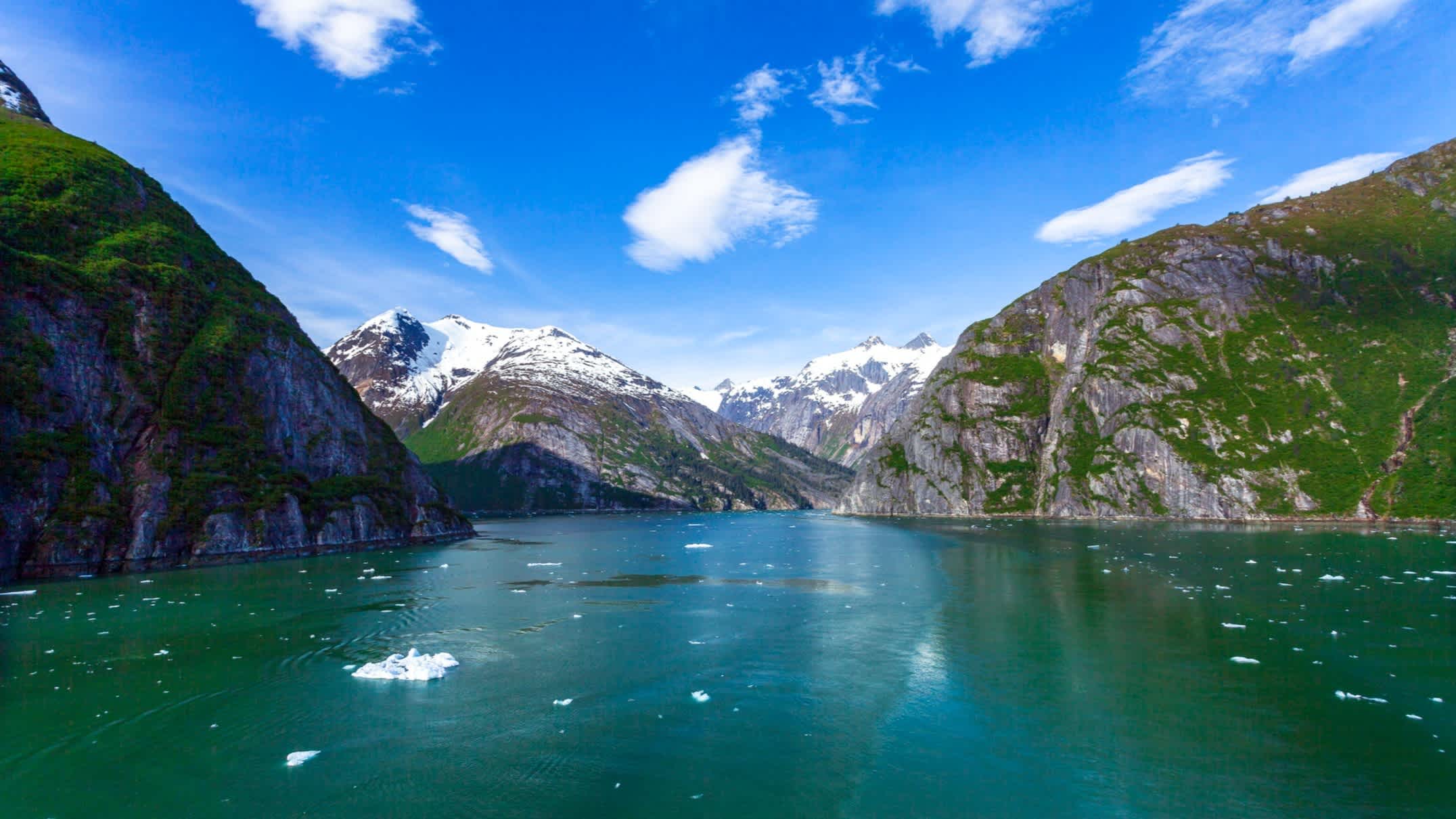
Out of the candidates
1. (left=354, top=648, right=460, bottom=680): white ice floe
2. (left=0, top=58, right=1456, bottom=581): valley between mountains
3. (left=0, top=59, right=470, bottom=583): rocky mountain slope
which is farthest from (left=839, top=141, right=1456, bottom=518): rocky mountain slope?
(left=0, top=59, right=470, bottom=583): rocky mountain slope

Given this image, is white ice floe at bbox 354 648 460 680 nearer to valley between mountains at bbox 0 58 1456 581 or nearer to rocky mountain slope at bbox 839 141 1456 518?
valley between mountains at bbox 0 58 1456 581

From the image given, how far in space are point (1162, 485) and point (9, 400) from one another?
197 meters

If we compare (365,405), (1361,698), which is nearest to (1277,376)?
(1361,698)

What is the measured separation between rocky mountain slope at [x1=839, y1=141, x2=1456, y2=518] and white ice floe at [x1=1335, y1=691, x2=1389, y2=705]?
406ft

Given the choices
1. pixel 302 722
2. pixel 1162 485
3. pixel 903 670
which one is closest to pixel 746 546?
pixel 903 670

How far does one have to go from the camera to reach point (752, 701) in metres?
27.7

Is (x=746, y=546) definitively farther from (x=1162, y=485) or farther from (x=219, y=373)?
(x=1162, y=485)

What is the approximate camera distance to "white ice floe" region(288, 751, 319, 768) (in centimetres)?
2161

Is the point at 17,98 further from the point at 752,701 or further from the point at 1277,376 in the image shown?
the point at 1277,376

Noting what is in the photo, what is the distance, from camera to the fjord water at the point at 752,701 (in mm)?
19406

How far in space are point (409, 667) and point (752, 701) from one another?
16.7 m

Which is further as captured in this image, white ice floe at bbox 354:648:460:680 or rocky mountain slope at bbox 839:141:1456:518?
rocky mountain slope at bbox 839:141:1456:518

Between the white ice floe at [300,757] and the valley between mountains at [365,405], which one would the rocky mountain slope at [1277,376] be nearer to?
the valley between mountains at [365,405]

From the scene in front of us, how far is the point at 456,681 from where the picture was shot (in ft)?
101
